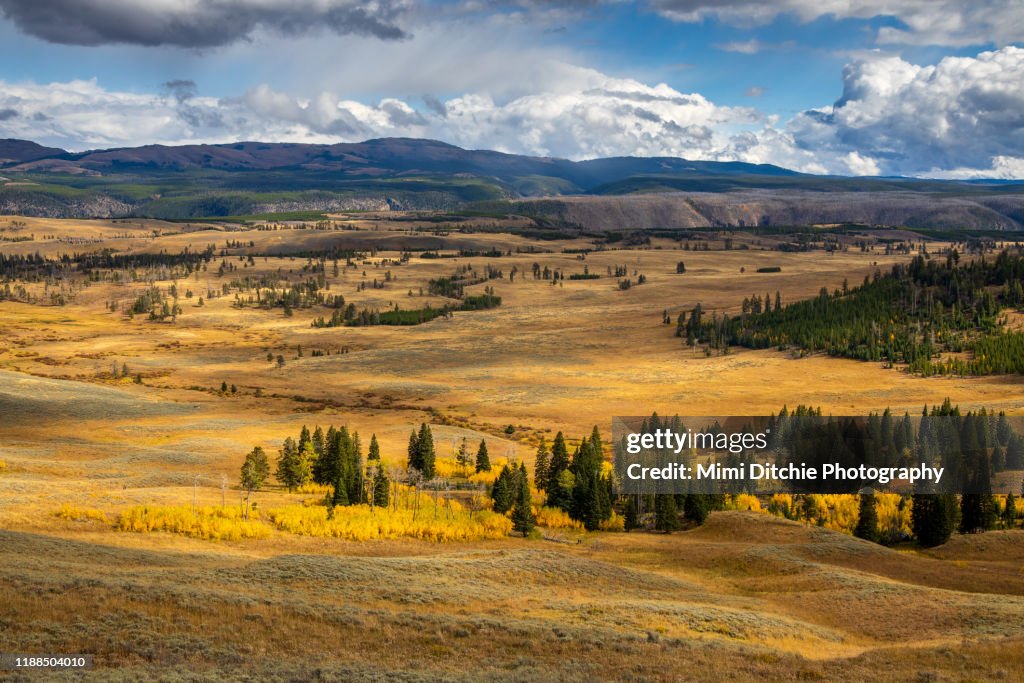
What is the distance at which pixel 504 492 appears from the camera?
81188mm

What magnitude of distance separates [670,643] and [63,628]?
88.4ft

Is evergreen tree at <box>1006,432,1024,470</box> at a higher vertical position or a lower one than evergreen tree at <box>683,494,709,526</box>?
higher

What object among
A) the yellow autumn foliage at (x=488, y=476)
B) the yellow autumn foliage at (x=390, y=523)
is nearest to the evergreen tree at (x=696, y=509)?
the yellow autumn foliage at (x=488, y=476)

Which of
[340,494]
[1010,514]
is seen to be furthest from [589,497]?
[1010,514]

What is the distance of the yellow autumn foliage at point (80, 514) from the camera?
199 feet

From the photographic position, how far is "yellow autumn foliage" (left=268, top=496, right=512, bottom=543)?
66.8m

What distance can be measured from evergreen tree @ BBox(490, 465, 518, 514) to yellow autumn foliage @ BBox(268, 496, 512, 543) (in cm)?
214

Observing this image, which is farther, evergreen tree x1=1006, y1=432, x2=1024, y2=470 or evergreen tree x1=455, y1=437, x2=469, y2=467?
evergreen tree x1=455, y1=437, x2=469, y2=467

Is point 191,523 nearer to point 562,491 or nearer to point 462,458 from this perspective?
point 562,491

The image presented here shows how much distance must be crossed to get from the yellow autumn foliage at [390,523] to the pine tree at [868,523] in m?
33.4

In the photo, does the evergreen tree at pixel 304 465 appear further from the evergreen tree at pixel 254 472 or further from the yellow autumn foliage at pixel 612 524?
the yellow autumn foliage at pixel 612 524

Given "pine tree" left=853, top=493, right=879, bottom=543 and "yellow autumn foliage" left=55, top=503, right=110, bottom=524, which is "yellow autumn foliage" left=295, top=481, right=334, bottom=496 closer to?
"yellow autumn foliage" left=55, top=503, right=110, bottom=524

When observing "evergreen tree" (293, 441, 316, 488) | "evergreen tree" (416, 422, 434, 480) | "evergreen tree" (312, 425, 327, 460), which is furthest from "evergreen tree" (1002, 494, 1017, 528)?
"evergreen tree" (312, 425, 327, 460)

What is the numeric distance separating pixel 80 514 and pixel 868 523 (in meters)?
67.4
